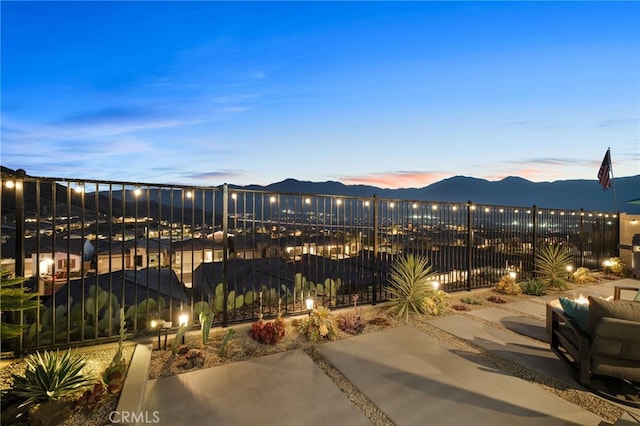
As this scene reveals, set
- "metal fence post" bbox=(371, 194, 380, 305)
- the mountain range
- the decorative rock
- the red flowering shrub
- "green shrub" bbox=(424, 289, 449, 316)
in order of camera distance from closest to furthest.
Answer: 1. the decorative rock
2. the red flowering shrub
3. "green shrub" bbox=(424, 289, 449, 316)
4. "metal fence post" bbox=(371, 194, 380, 305)
5. the mountain range

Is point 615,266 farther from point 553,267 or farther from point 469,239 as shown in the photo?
point 469,239

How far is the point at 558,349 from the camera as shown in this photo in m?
2.87

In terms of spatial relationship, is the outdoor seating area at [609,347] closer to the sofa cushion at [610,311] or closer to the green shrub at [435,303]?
the sofa cushion at [610,311]

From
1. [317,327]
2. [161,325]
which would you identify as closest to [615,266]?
[317,327]

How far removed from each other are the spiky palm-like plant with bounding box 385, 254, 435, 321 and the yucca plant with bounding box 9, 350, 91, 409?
3.63 m

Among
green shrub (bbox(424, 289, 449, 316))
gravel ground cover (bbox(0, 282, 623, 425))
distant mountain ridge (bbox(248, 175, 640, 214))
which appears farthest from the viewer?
distant mountain ridge (bbox(248, 175, 640, 214))

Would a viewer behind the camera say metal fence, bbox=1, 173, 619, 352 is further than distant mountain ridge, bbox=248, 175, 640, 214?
No

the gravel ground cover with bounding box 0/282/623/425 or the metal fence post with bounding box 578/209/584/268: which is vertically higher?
the metal fence post with bounding box 578/209/584/268

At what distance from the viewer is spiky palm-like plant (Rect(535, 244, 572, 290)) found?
234 inches

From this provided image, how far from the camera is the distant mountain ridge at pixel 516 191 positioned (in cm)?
4847

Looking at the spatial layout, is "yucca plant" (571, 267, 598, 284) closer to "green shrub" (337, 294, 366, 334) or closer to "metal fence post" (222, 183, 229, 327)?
"green shrub" (337, 294, 366, 334)

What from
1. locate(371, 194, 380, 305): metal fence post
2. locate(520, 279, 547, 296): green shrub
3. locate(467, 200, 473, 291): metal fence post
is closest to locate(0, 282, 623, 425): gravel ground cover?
locate(371, 194, 380, 305): metal fence post

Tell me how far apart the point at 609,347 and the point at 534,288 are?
12.8 feet

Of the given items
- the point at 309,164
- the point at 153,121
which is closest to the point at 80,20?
the point at 153,121
